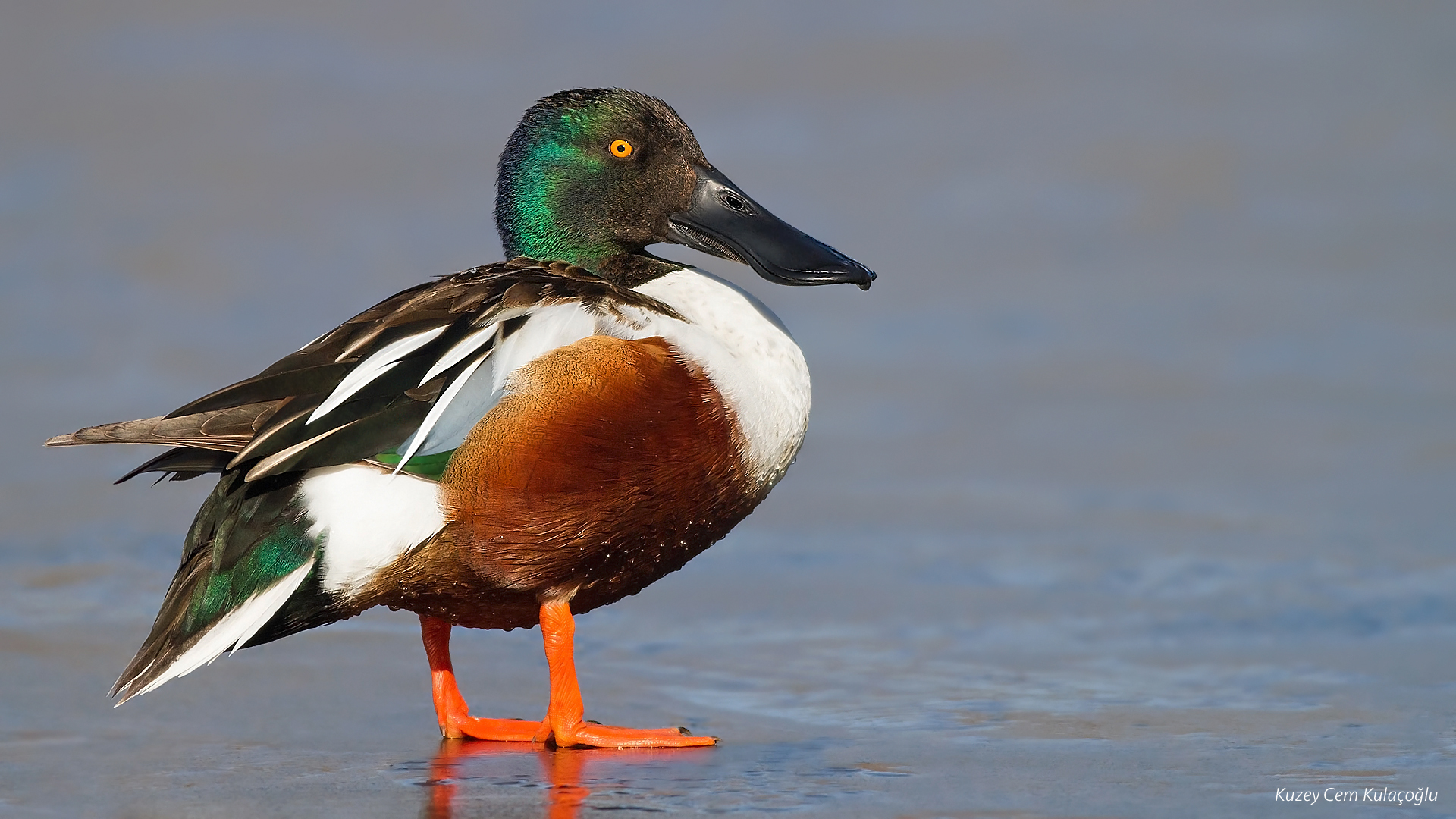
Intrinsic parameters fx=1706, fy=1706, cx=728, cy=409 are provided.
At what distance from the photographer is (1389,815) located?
3238 millimetres

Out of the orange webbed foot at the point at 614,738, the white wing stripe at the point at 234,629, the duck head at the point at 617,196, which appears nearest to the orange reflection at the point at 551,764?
the orange webbed foot at the point at 614,738

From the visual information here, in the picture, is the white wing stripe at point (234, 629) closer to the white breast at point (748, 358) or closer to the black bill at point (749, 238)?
the white breast at point (748, 358)

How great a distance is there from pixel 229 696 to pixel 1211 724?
2.52 meters

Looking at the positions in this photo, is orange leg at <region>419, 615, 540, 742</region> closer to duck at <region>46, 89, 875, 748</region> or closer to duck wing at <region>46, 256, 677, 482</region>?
duck at <region>46, 89, 875, 748</region>

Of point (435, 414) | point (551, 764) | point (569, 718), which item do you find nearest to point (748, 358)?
point (435, 414)

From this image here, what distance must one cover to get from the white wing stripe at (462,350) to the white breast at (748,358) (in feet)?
1.15

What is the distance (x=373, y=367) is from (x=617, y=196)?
3.57ft

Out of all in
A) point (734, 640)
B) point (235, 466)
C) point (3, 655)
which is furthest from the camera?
point (734, 640)

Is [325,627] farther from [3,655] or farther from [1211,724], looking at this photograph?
[1211,724]

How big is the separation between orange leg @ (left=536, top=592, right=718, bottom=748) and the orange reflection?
0.07 ft

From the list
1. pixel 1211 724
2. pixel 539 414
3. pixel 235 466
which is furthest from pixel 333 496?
pixel 1211 724

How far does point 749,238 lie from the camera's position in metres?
4.51

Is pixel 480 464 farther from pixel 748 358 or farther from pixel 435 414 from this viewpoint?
pixel 748 358

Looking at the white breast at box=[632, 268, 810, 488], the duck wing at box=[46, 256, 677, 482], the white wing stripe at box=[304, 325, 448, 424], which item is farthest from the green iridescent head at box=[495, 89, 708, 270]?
the white wing stripe at box=[304, 325, 448, 424]
